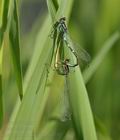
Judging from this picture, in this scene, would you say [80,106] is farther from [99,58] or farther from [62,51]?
[99,58]

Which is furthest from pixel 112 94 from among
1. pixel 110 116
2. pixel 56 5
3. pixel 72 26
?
pixel 56 5

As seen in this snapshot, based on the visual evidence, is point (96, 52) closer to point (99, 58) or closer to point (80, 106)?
point (99, 58)

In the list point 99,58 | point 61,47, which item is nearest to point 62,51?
point 61,47

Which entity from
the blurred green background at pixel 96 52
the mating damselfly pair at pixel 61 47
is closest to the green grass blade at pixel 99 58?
the blurred green background at pixel 96 52

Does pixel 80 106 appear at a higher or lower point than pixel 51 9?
lower

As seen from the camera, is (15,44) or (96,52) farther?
(96,52)
